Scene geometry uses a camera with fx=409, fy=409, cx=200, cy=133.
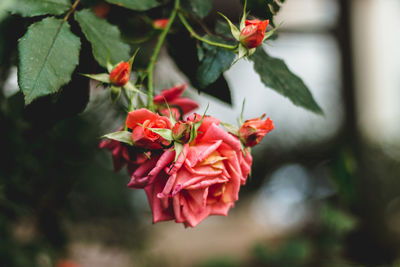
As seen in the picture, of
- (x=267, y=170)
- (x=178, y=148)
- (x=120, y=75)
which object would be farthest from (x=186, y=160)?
(x=267, y=170)

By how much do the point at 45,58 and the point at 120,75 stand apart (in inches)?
2.8

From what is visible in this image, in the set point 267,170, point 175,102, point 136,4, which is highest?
point 136,4

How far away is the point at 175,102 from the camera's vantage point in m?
0.50

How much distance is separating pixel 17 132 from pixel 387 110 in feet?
11.3

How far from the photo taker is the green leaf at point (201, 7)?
52 cm

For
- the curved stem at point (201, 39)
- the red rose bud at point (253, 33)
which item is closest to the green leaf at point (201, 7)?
the curved stem at point (201, 39)

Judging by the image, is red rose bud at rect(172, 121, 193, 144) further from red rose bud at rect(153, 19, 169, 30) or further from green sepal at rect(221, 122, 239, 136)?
red rose bud at rect(153, 19, 169, 30)

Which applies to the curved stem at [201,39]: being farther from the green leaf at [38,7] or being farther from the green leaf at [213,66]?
the green leaf at [38,7]

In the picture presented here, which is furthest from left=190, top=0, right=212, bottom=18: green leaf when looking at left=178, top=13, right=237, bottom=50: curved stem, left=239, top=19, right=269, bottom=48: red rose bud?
left=239, top=19, right=269, bottom=48: red rose bud

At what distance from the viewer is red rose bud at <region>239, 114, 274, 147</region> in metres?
0.42

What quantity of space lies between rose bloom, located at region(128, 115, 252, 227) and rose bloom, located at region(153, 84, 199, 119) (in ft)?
0.29

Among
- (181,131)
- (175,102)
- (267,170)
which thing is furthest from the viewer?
(267,170)

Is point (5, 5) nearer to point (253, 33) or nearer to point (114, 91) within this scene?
point (114, 91)

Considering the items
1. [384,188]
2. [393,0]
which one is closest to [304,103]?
[384,188]
